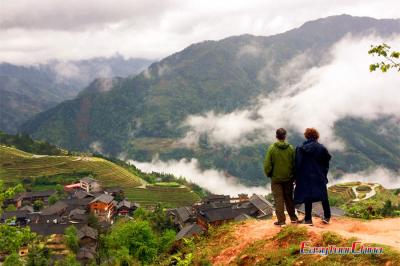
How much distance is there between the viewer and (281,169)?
13945 mm

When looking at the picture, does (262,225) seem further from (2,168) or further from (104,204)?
(2,168)

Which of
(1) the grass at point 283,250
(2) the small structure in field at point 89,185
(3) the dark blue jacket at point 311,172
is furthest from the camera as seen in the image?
(2) the small structure in field at point 89,185

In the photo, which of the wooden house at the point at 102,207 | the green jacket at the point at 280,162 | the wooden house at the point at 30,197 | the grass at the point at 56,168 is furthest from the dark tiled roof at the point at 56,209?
the green jacket at the point at 280,162

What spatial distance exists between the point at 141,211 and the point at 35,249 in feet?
84.1

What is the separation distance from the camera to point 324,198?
530 inches

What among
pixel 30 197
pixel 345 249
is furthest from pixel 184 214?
pixel 345 249

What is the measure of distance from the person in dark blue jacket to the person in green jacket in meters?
0.30

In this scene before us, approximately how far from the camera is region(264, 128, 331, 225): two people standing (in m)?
13.4

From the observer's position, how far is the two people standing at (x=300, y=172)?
44.1 ft

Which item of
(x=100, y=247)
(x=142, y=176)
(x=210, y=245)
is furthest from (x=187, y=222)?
(x=142, y=176)

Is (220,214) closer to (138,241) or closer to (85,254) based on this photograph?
(85,254)

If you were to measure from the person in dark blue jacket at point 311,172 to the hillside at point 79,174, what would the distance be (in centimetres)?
11962

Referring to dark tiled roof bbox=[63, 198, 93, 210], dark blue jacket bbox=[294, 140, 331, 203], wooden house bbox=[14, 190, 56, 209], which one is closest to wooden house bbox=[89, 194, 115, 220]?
dark tiled roof bbox=[63, 198, 93, 210]

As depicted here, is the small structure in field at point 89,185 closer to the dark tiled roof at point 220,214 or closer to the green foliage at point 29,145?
the green foliage at point 29,145
